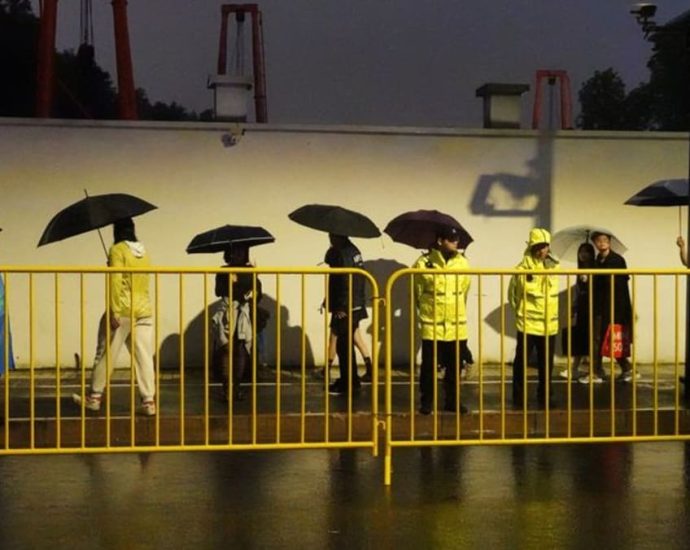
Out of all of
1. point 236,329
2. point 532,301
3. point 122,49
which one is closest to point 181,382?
point 236,329

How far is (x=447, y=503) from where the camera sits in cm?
759

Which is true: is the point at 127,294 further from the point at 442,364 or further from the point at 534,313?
the point at 534,313

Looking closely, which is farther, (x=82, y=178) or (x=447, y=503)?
(x=82, y=178)

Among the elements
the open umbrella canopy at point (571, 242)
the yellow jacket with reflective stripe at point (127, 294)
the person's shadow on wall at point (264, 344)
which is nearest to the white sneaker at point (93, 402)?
the yellow jacket with reflective stripe at point (127, 294)

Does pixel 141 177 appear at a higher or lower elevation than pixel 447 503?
higher

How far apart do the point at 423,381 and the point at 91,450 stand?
3.05 metres

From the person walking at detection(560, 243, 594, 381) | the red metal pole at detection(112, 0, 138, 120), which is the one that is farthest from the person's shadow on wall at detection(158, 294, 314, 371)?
the red metal pole at detection(112, 0, 138, 120)

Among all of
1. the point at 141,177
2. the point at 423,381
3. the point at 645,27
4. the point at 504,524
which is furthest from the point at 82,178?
the point at 504,524

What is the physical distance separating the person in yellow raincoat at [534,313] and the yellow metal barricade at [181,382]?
133 cm

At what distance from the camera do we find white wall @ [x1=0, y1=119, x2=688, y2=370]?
44.5ft

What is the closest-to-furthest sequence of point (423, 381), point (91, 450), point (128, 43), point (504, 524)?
point (504, 524), point (91, 450), point (423, 381), point (128, 43)

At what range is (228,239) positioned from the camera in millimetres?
11969

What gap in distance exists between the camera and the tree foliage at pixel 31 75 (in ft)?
115

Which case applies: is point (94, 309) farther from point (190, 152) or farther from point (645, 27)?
point (645, 27)
